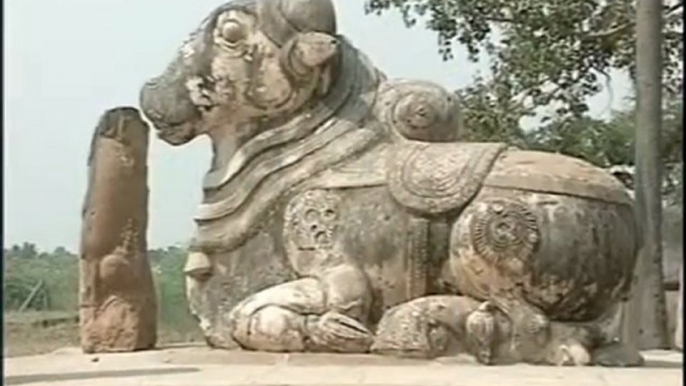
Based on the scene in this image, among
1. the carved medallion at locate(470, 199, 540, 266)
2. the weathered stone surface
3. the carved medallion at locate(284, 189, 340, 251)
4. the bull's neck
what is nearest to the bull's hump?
the carved medallion at locate(470, 199, 540, 266)

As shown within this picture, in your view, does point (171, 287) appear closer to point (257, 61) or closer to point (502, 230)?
point (257, 61)

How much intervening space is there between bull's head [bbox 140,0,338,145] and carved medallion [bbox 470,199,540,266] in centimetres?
110

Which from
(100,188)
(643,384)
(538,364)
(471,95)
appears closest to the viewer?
(643,384)

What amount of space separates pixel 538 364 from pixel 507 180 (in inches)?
30.3

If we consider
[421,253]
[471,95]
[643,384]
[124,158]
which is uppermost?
[471,95]

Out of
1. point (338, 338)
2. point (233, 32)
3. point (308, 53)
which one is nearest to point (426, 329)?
point (338, 338)

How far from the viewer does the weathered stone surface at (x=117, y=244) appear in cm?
596

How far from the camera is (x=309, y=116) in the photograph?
6.14m

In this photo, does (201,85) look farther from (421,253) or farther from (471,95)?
(471,95)

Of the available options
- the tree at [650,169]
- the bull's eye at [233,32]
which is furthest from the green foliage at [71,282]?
the tree at [650,169]

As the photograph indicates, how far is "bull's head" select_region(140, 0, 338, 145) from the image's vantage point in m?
6.10

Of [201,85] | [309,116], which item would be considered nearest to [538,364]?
[309,116]

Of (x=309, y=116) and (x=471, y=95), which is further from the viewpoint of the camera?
(x=471, y=95)

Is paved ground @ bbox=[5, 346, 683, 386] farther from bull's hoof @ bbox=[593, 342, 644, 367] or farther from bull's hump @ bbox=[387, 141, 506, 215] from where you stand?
bull's hump @ bbox=[387, 141, 506, 215]
